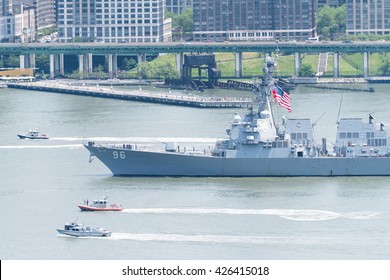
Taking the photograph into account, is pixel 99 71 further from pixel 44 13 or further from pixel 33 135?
pixel 33 135

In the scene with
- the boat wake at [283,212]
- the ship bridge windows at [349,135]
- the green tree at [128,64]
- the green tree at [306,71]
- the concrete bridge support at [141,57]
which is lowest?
the boat wake at [283,212]

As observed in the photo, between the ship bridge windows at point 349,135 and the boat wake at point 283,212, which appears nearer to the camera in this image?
the boat wake at point 283,212

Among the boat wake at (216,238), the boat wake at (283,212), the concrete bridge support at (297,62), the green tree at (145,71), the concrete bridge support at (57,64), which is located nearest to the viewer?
the boat wake at (216,238)

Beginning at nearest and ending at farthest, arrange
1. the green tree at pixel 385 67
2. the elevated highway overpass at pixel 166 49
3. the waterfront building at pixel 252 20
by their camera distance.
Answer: the green tree at pixel 385 67, the elevated highway overpass at pixel 166 49, the waterfront building at pixel 252 20

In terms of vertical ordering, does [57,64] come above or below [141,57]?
below

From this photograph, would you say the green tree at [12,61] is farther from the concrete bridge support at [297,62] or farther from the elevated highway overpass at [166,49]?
the concrete bridge support at [297,62]

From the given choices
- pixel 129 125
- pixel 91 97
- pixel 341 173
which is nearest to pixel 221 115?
pixel 129 125

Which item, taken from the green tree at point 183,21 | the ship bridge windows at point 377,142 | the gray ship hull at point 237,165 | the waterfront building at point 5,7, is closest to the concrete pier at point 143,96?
the gray ship hull at point 237,165

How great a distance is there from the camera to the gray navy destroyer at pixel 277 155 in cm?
6831

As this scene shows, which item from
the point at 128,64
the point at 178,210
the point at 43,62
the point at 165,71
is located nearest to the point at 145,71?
the point at 165,71

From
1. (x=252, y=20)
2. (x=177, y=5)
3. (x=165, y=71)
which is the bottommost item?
(x=165, y=71)

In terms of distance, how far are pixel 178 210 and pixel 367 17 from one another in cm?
8086

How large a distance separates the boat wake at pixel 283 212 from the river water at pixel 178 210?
0.10 feet

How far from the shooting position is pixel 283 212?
6084 cm
